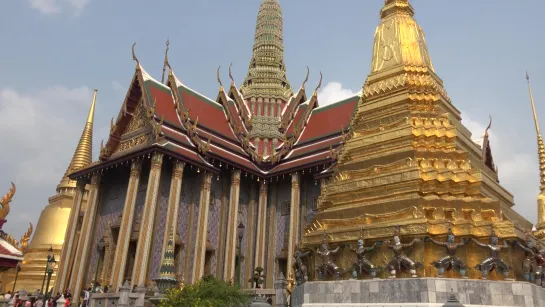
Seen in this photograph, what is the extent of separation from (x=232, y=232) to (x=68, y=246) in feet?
23.2

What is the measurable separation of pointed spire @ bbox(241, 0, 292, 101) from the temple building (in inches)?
3.3

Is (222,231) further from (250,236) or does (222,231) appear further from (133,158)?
(133,158)

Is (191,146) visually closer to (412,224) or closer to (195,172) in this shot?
(195,172)

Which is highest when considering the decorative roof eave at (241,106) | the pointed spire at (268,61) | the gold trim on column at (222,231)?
the pointed spire at (268,61)

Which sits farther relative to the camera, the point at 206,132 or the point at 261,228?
the point at 206,132

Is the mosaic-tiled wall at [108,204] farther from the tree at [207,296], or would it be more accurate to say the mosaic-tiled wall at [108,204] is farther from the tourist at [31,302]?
the tree at [207,296]

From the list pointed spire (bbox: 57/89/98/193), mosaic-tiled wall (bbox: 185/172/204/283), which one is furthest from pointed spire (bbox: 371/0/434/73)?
pointed spire (bbox: 57/89/98/193)

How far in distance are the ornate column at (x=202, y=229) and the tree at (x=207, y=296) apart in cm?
662

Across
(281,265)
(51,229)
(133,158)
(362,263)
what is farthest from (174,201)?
(51,229)

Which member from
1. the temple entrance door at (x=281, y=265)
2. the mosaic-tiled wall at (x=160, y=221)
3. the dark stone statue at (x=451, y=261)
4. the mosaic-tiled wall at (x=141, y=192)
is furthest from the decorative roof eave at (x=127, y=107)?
the dark stone statue at (x=451, y=261)

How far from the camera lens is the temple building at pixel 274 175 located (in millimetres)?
11211

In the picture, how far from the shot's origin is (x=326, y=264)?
1123 cm

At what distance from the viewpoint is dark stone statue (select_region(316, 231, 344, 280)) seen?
1111cm

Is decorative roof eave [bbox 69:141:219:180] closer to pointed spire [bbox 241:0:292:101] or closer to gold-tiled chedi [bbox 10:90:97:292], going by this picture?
gold-tiled chedi [bbox 10:90:97:292]
